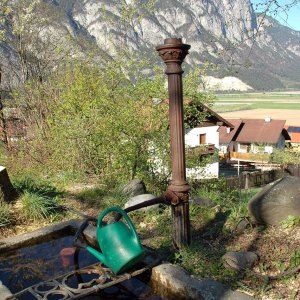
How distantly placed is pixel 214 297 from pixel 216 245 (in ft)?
4.55

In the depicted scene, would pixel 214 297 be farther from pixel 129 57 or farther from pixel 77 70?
pixel 129 57

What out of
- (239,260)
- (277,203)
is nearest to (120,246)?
(239,260)

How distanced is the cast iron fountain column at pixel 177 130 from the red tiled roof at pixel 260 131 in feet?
131

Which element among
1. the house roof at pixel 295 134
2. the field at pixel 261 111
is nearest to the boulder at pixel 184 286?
the house roof at pixel 295 134

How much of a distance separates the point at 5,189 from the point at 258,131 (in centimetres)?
4090

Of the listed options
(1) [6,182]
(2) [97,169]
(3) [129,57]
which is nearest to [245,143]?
(3) [129,57]

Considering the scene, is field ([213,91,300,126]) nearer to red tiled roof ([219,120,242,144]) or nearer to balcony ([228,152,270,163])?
red tiled roof ([219,120,242,144])

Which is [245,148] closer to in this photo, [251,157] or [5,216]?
[251,157]

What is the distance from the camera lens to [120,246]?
3.61 m

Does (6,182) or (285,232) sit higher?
(6,182)

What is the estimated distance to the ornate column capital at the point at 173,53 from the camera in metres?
4.06

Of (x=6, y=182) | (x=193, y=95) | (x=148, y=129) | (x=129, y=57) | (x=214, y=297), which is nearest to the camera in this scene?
(x=214, y=297)

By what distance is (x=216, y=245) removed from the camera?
183 inches

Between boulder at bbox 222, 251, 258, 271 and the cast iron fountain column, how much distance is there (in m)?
0.54
